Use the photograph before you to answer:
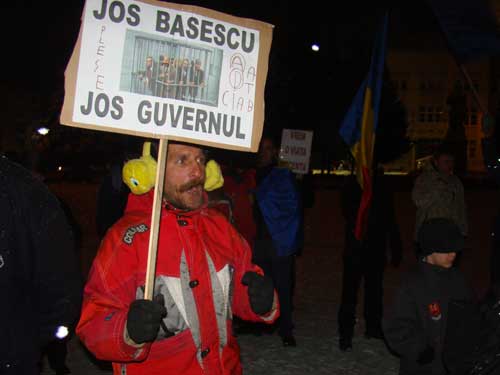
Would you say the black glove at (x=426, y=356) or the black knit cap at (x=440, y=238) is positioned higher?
the black knit cap at (x=440, y=238)

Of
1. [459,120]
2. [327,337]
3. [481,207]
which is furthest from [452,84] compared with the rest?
[327,337]

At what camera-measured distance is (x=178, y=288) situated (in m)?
2.57

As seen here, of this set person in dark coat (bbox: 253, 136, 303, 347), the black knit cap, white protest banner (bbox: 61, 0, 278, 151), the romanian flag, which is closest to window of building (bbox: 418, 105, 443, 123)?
person in dark coat (bbox: 253, 136, 303, 347)

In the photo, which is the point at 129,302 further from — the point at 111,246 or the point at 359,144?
the point at 359,144

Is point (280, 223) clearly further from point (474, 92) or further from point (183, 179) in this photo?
point (183, 179)

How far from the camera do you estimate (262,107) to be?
2.81 meters

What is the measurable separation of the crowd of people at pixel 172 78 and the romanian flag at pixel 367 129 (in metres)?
2.91

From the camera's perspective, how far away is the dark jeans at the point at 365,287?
20.3ft

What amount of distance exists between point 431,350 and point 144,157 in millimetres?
1787

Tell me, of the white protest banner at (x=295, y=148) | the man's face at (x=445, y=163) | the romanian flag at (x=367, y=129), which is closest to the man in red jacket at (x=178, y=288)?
the romanian flag at (x=367, y=129)

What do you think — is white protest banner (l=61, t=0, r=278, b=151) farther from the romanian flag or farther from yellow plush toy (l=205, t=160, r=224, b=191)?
the romanian flag

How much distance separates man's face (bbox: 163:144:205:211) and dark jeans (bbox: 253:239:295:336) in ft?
12.2

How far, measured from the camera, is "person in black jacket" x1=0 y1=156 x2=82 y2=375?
2.03m

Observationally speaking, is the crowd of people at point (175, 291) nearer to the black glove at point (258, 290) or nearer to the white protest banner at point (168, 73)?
the black glove at point (258, 290)
